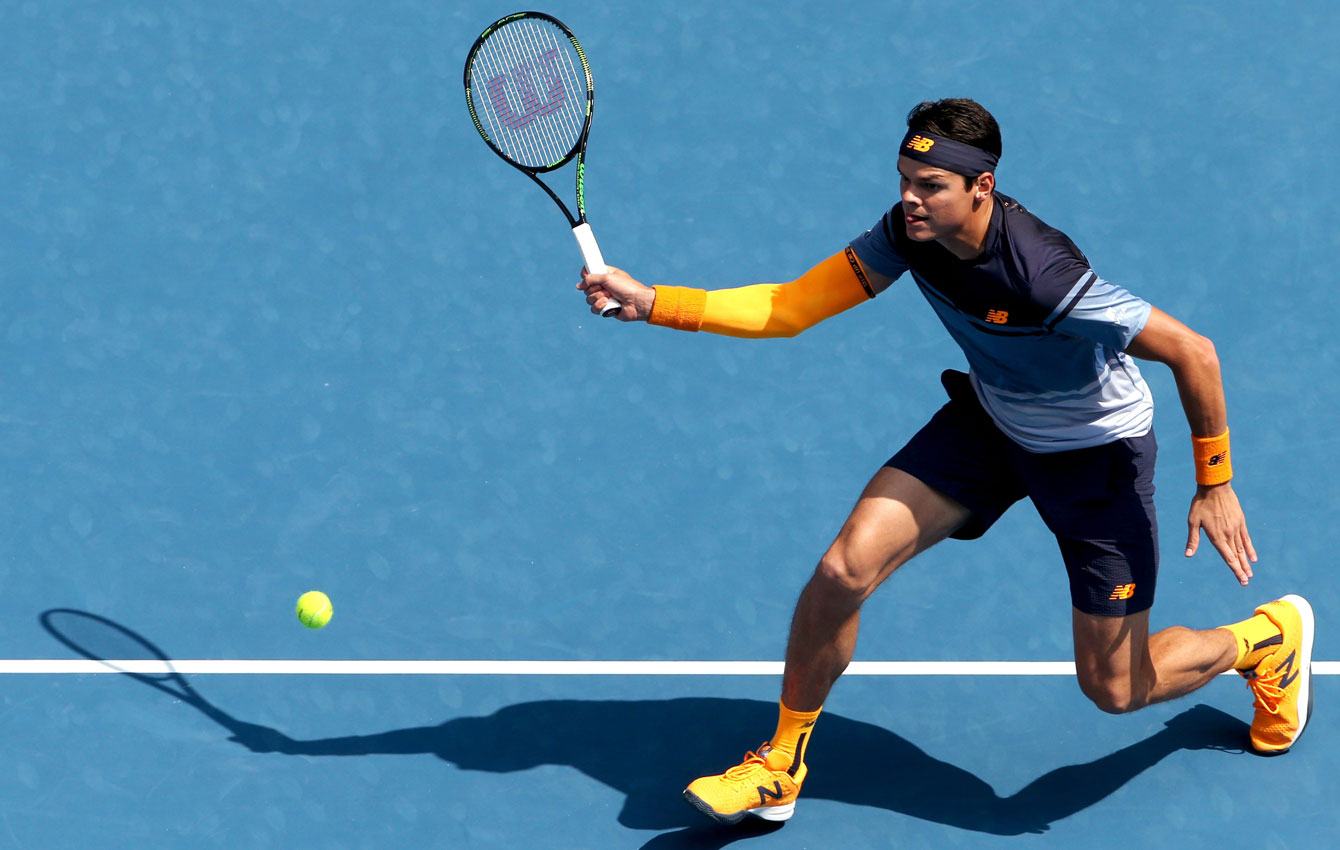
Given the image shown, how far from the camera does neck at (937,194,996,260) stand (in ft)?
14.4

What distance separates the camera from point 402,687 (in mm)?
5281

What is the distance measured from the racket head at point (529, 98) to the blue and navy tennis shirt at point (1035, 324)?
3.47 feet

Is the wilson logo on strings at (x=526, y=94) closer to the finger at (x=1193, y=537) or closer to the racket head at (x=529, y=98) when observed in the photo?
the racket head at (x=529, y=98)

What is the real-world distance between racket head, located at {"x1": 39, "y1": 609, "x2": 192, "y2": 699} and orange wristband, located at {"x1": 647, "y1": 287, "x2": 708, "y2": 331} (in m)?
1.91

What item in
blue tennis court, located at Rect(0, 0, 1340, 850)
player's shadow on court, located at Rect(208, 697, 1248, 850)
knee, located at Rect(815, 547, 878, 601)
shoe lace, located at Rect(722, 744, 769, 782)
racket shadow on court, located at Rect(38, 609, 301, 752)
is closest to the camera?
knee, located at Rect(815, 547, 878, 601)

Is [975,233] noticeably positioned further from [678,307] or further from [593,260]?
[593,260]

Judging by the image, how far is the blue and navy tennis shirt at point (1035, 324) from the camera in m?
4.29

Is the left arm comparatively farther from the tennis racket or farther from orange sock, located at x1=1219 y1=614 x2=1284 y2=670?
the tennis racket

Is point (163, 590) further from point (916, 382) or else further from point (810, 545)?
point (916, 382)

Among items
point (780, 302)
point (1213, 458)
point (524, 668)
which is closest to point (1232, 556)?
point (1213, 458)

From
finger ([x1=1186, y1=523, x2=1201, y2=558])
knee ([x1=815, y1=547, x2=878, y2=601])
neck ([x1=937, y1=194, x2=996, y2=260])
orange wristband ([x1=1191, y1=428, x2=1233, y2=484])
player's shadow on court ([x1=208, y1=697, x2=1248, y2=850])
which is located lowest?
player's shadow on court ([x1=208, y1=697, x2=1248, y2=850])

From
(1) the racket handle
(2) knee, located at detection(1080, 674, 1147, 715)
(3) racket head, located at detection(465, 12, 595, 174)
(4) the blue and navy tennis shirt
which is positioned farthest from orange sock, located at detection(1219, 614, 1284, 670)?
(3) racket head, located at detection(465, 12, 595, 174)

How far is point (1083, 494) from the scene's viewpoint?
A: 468 centimetres

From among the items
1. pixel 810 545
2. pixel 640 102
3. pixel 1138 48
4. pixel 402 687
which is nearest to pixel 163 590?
pixel 402 687
